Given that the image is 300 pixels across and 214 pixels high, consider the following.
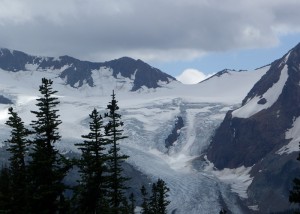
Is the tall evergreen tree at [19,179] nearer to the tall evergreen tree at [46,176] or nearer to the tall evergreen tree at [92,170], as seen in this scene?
the tall evergreen tree at [46,176]

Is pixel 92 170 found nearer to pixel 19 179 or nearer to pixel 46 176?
pixel 46 176

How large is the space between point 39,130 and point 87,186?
510 cm

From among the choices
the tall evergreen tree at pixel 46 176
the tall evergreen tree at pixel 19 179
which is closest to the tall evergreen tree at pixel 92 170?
the tall evergreen tree at pixel 46 176

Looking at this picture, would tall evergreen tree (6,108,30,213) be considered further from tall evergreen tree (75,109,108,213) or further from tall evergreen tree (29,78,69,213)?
tall evergreen tree (75,109,108,213)

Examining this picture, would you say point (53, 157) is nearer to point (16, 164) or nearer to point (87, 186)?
point (87, 186)

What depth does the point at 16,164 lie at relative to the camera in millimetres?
48750

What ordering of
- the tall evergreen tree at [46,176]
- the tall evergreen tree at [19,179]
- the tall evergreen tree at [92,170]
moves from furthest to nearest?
1. the tall evergreen tree at [19,179]
2. the tall evergreen tree at [92,170]
3. the tall evergreen tree at [46,176]

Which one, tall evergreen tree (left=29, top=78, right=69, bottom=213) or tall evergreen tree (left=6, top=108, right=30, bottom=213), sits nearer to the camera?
tall evergreen tree (left=29, top=78, right=69, bottom=213)

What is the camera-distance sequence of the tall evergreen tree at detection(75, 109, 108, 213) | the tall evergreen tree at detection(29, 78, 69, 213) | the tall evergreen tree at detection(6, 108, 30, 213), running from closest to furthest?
1. the tall evergreen tree at detection(29, 78, 69, 213)
2. the tall evergreen tree at detection(75, 109, 108, 213)
3. the tall evergreen tree at detection(6, 108, 30, 213)

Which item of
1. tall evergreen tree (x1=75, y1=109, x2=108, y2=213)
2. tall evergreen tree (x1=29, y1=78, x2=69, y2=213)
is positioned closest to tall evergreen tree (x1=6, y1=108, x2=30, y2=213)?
tall evergreen tree (x1=29, y1=78, x2=69, y2=213)

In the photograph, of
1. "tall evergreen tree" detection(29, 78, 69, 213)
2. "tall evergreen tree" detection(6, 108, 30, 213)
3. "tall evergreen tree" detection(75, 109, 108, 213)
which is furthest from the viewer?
"tall evergreen tree" detection(6, 108, 30, 213)

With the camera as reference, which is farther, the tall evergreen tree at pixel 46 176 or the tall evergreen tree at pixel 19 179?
the tall evergreen tree at pixel 19 179

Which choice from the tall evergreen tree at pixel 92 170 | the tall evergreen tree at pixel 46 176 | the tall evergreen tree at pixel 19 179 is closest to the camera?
the tall evergreen tree at pixel 46 176

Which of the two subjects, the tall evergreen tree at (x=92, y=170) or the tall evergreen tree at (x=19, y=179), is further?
the tall evergreen tree at (x=19, y=179)
